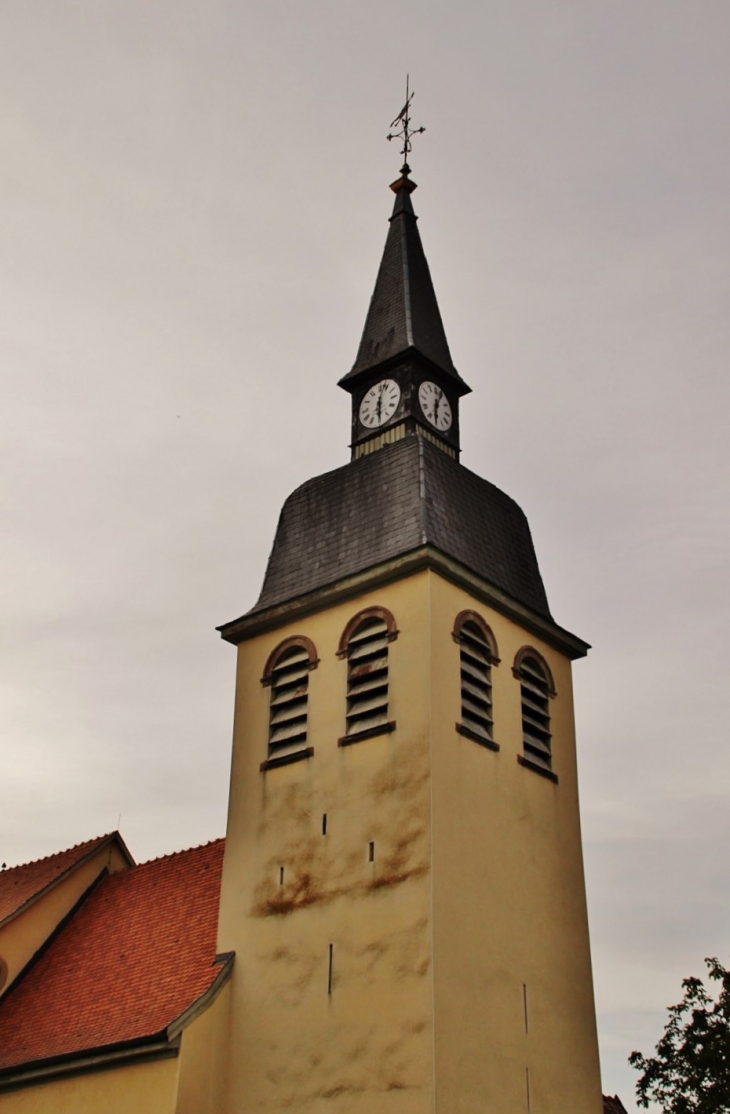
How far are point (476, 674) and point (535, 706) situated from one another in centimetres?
174

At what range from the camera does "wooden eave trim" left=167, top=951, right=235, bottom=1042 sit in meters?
19.5

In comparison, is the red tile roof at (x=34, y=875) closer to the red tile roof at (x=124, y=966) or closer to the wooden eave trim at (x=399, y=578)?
the red tile roof at (x=124, y=966)

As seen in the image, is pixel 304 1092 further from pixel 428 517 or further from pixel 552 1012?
pixel 428 517

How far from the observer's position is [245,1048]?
20.0 m

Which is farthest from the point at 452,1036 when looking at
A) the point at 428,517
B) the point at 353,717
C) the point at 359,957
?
the point at 428,517

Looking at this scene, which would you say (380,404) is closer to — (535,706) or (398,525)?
(398,525)

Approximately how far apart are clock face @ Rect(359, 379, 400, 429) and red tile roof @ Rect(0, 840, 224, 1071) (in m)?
8.60

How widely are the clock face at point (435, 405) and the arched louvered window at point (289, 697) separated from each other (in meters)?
5.48

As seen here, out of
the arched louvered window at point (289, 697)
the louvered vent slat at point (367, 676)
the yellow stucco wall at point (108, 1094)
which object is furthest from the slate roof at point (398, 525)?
the yellow stucco wall at point (108, 1094)

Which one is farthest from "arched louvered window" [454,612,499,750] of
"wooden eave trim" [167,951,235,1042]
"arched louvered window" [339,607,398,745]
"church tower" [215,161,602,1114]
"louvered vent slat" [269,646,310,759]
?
"wooden eave trim" [167,951,235,1042]

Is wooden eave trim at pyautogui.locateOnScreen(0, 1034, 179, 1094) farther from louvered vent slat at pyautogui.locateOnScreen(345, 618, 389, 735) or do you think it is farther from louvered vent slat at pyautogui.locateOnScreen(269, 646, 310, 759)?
louvered vent slat at pyautogui.locateOnScreen(345, 618, 389, 735)

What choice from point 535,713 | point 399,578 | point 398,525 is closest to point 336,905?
point 535,713

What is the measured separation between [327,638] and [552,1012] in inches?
273

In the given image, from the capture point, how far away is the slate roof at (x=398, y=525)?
22.5 m
